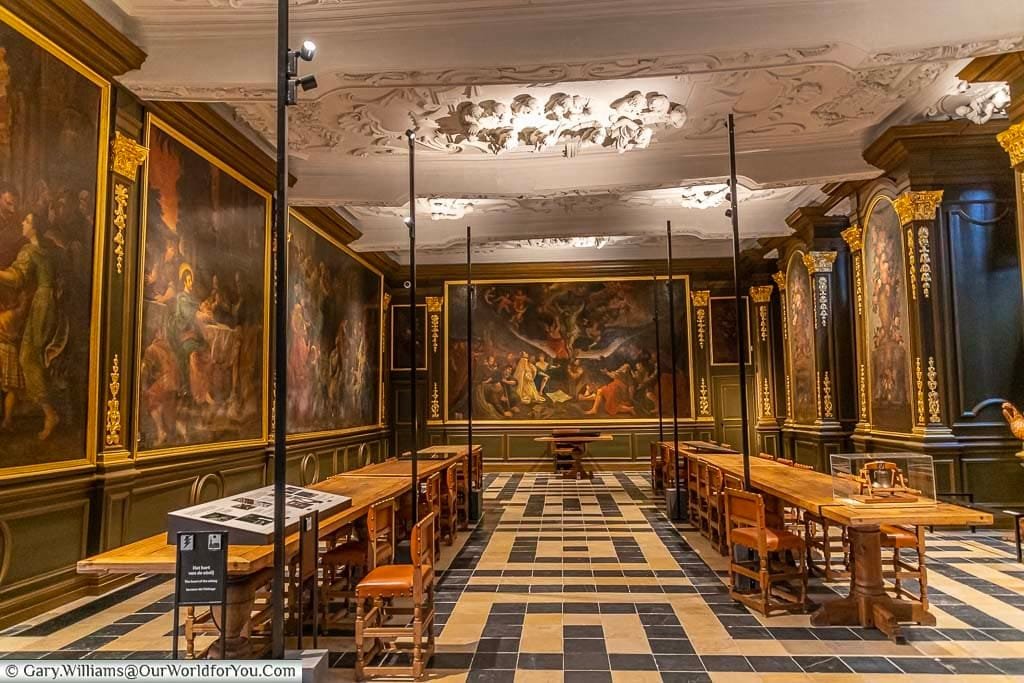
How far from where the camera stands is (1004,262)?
28.4 feet

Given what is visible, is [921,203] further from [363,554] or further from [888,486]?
[363,554]

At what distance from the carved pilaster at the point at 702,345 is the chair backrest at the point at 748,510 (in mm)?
11204

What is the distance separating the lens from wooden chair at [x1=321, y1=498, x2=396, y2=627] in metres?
4.93

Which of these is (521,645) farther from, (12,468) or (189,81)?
(189,81)

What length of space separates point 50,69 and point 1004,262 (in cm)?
1068

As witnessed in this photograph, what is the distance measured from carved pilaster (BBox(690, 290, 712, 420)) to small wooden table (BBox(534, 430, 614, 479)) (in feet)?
8.95

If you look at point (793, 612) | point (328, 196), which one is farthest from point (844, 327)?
point (328, 196)

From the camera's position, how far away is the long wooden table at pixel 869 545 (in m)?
4.51

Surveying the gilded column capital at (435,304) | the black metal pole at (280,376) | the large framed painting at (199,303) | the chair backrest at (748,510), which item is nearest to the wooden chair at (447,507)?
the large framed painting at (199,303)

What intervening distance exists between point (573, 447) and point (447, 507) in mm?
6897

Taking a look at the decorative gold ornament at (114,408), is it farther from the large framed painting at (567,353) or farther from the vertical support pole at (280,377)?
the large framed painting at (567,353)

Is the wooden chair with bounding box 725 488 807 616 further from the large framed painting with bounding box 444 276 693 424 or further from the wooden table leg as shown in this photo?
the large framed painting with bounding box 444 276 693 424

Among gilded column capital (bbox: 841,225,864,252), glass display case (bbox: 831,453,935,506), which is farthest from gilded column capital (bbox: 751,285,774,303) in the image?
glass display case (bbox: 831,453,935,506)

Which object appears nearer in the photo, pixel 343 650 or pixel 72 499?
pixel 343 650
